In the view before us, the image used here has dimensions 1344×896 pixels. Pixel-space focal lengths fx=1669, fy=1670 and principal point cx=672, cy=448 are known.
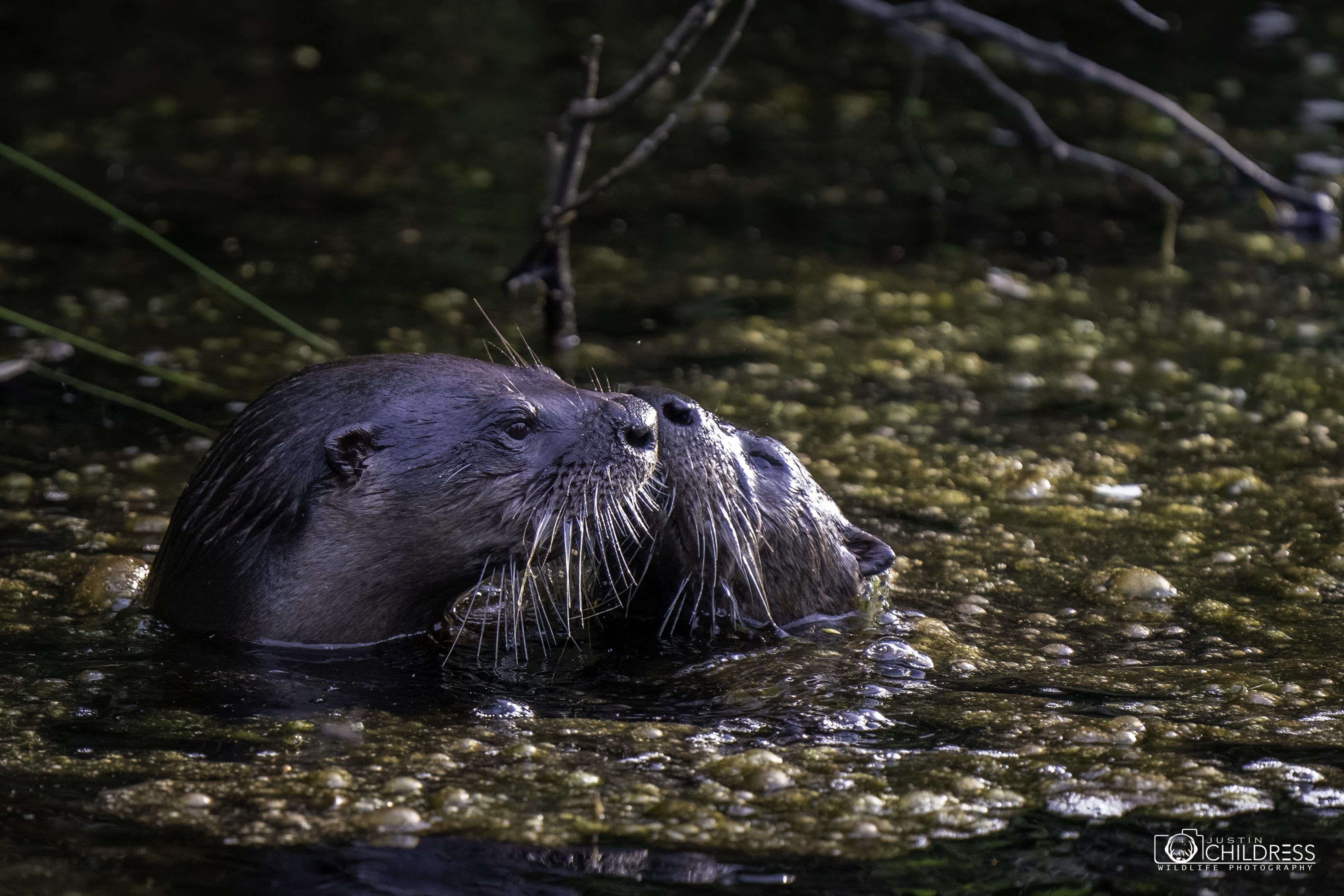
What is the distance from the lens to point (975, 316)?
6207mm

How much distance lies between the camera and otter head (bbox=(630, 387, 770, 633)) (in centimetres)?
368

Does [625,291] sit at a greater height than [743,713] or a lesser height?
greater

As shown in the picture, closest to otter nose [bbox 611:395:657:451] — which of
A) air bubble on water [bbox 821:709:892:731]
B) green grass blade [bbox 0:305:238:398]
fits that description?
air bubble on water [bbox 821:709:892:731]

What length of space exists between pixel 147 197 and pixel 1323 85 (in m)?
6.46

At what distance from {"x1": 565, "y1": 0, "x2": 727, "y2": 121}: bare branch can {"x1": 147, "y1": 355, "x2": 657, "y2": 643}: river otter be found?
1553 millimetres

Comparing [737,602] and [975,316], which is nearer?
[737,602]

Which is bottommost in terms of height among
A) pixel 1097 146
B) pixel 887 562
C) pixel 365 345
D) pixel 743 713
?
pixel 743 713

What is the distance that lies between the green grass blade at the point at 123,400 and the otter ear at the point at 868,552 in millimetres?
1952

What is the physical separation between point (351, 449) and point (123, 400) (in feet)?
6.31

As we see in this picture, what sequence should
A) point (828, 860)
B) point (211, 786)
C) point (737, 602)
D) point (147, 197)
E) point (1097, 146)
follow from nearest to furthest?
1. point (828, 860)
2. point (211, 786)
3. point (737, 602)
4. point (147, 197)
5. point (1097, 146)

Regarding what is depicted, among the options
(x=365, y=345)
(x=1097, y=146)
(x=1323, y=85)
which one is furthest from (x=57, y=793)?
(x=1323, y=85)

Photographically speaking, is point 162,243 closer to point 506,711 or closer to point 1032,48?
point 506,711

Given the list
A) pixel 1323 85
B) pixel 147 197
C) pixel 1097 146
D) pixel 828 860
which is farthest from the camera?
pixel 1323 85

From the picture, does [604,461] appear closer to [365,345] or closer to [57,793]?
[57,793]
